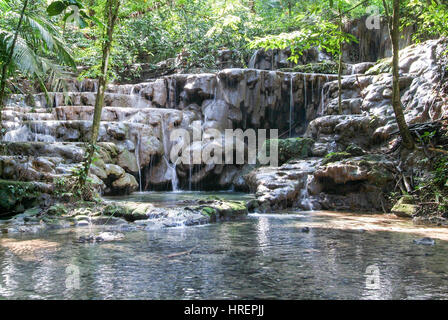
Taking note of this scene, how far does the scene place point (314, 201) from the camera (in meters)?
11.9

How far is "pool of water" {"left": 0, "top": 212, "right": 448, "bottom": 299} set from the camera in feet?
13.0

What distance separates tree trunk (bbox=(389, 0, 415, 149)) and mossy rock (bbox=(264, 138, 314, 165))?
4241 mm

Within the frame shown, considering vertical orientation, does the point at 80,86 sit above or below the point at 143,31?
below

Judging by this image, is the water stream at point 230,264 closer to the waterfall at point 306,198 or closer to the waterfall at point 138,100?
the waterfall at point 306,198

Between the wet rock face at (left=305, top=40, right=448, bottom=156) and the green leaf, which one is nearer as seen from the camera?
the green leaf

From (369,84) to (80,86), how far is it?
1522cm

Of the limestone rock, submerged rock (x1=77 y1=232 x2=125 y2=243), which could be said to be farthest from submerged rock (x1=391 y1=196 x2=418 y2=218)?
the limestone rock

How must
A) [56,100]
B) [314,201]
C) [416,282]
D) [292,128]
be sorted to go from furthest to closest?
[292,128] → [56,100] → [314,201] → [416,282]

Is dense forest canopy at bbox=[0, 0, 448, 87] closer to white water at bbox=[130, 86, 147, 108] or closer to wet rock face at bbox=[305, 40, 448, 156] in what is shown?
wet rock face at bbox=[305, 40, 448, 156]

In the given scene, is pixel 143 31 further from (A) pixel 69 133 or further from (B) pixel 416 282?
(B) pixel 416 282

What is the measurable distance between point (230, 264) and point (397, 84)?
8.04 m

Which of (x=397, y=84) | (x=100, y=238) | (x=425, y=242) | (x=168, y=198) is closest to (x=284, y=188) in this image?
(x=168, y=198)
